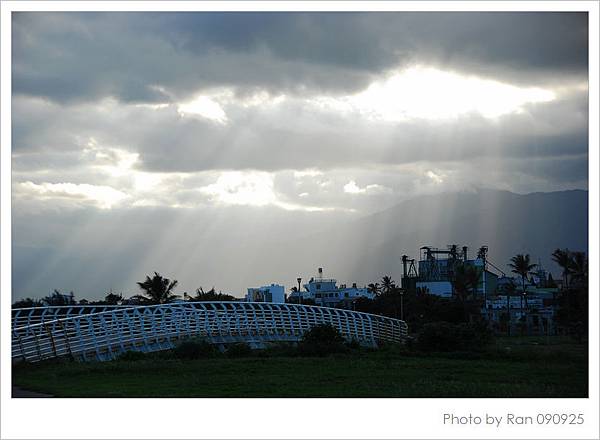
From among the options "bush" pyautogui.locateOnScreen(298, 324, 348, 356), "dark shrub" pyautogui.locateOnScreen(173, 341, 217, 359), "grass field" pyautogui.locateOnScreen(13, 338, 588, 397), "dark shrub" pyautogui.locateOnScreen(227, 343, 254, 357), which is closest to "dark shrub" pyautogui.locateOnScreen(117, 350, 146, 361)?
"grass field" pyautogui.locateOnScreen(13, 338, 588, 397)

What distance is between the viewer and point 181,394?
50.0 ft

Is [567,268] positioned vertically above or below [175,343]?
above

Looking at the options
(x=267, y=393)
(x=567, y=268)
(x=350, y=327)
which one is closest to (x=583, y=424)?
(x=267, y=393)

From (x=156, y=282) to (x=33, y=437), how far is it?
40734mm

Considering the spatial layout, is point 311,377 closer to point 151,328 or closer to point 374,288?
point 151,328

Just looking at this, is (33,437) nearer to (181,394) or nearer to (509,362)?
(181,394)

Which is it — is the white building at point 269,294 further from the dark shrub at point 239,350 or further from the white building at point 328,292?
the dark shrub at point 239,350

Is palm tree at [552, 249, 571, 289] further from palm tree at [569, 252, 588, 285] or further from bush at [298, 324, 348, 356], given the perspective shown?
bush at [298, 324, 348, 356]

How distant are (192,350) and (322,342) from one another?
479 cm

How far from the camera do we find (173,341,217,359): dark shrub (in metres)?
23.7

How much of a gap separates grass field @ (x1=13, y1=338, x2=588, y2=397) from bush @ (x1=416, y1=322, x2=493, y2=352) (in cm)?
273

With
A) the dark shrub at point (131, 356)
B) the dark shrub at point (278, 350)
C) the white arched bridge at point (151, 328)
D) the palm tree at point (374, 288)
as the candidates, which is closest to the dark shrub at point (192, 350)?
the white arched bridge at point (151, 328)

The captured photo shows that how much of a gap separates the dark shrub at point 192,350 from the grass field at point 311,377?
668 millimetres

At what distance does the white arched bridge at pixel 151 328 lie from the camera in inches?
837
